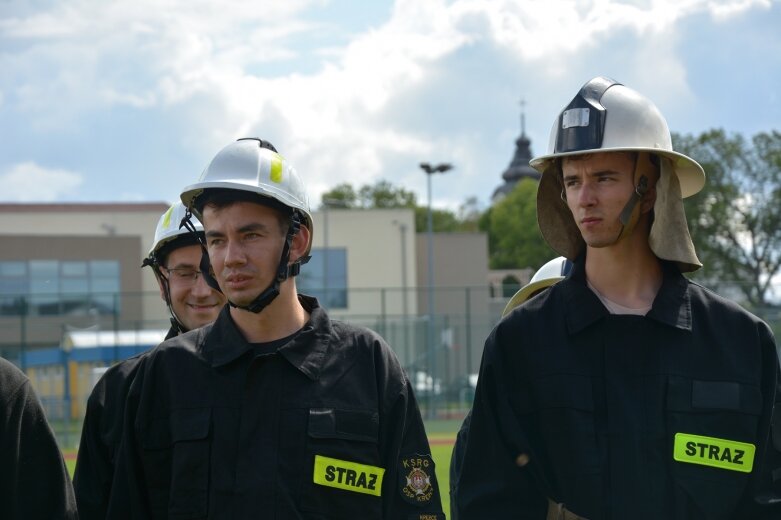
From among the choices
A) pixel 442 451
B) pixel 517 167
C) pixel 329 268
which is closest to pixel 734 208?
pixel 329 268

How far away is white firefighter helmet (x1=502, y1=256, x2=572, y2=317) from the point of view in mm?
5520

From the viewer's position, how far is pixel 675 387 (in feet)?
12.2

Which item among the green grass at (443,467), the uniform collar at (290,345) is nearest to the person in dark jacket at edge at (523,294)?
the uniform collar at (290,345)

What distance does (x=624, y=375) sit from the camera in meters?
3.75

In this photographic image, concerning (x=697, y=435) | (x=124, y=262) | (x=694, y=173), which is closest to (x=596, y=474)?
(x=697, y=435)

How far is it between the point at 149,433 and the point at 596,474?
1463 mm

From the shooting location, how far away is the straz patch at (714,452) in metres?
3.63

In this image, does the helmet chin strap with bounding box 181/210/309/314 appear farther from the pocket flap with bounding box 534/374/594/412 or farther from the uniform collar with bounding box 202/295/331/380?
the pocket flap with bounding box 534/374/594/412

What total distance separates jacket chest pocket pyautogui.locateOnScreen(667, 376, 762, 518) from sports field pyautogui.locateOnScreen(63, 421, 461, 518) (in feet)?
28.3

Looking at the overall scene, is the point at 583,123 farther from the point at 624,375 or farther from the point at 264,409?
the point at 264,409

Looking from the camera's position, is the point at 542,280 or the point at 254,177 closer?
the point at 254,177

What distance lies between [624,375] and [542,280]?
1936 millimetres

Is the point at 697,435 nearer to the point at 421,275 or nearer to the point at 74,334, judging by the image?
the point at 74,334

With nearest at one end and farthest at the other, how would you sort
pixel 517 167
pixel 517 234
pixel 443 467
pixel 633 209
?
pixel 633 209, pixel 443 467, pixel 517 234, pixel 517 167
